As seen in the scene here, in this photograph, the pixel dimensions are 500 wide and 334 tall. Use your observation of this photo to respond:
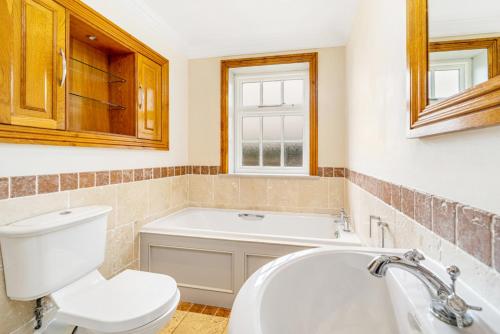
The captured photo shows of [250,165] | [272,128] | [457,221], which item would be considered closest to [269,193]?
[250,165]

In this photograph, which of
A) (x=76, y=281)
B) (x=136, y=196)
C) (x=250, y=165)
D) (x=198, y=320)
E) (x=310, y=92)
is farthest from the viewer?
(x=250, y=165)

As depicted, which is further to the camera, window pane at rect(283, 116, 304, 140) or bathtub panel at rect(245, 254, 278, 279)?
window pane at rect(283, 116, 304, 140)

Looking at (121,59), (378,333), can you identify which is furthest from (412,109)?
(121,59)

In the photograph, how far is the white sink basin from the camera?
0.58 meters

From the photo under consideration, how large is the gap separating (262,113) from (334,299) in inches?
91.3

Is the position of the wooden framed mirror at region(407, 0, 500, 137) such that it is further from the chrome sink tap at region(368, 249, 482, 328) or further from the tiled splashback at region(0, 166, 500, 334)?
the chrome sink tap at region(368, 249, 482, 328)

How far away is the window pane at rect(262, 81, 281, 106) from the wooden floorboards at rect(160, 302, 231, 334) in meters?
2.17

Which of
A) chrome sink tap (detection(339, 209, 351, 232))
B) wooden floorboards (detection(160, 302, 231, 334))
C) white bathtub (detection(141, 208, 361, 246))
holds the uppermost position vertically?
chrome sink tap (detection(339, 209, 351, 232))

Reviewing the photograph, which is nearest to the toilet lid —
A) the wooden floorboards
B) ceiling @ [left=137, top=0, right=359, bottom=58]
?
the wooden floorboards

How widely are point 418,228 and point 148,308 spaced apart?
1.22 metres

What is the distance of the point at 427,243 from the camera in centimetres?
81

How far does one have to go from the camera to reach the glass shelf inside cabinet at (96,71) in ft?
5.52

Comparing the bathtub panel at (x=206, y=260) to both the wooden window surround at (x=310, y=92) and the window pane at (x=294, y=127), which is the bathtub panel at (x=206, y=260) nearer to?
the wooden window surround at (x=310, y=92)

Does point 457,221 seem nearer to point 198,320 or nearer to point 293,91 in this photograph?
point 198,320
